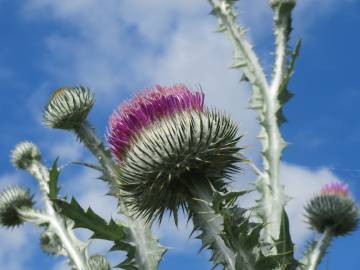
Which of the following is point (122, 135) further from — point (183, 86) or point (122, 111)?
point (183, 86)

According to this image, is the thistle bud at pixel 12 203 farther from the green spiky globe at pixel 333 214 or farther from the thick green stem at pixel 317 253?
the thick green stem at pixel 317 253

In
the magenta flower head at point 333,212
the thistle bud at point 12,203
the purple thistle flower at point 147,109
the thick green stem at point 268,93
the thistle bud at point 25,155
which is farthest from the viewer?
the thistle bud at point 25,155

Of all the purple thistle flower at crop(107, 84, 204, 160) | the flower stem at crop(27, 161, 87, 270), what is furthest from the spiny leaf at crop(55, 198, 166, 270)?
the flower stem at crop(27, 161, 87, 270)

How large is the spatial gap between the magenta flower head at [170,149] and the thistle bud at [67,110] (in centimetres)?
A: 224

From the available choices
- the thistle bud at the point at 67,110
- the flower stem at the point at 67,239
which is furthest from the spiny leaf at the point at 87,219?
the flower stem at the point at 67,239

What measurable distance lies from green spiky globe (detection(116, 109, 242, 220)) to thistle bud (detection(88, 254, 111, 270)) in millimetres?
4156

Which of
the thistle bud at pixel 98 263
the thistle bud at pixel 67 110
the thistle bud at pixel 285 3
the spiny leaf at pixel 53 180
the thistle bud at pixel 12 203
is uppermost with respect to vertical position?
the thistle bud at pixel 12 203

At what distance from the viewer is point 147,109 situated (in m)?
4.81

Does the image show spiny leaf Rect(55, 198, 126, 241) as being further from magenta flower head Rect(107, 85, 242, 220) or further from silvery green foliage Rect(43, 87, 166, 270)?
magenta flower head Rect(107, 85, 242, 220)

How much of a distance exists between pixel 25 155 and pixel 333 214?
661 centimetres

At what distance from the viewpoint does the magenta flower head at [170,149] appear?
14.9 ft

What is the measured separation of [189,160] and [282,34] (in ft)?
12.5

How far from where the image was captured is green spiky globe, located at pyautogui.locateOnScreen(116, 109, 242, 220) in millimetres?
4535

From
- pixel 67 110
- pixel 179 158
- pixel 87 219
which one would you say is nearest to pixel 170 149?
pixel 179 158
